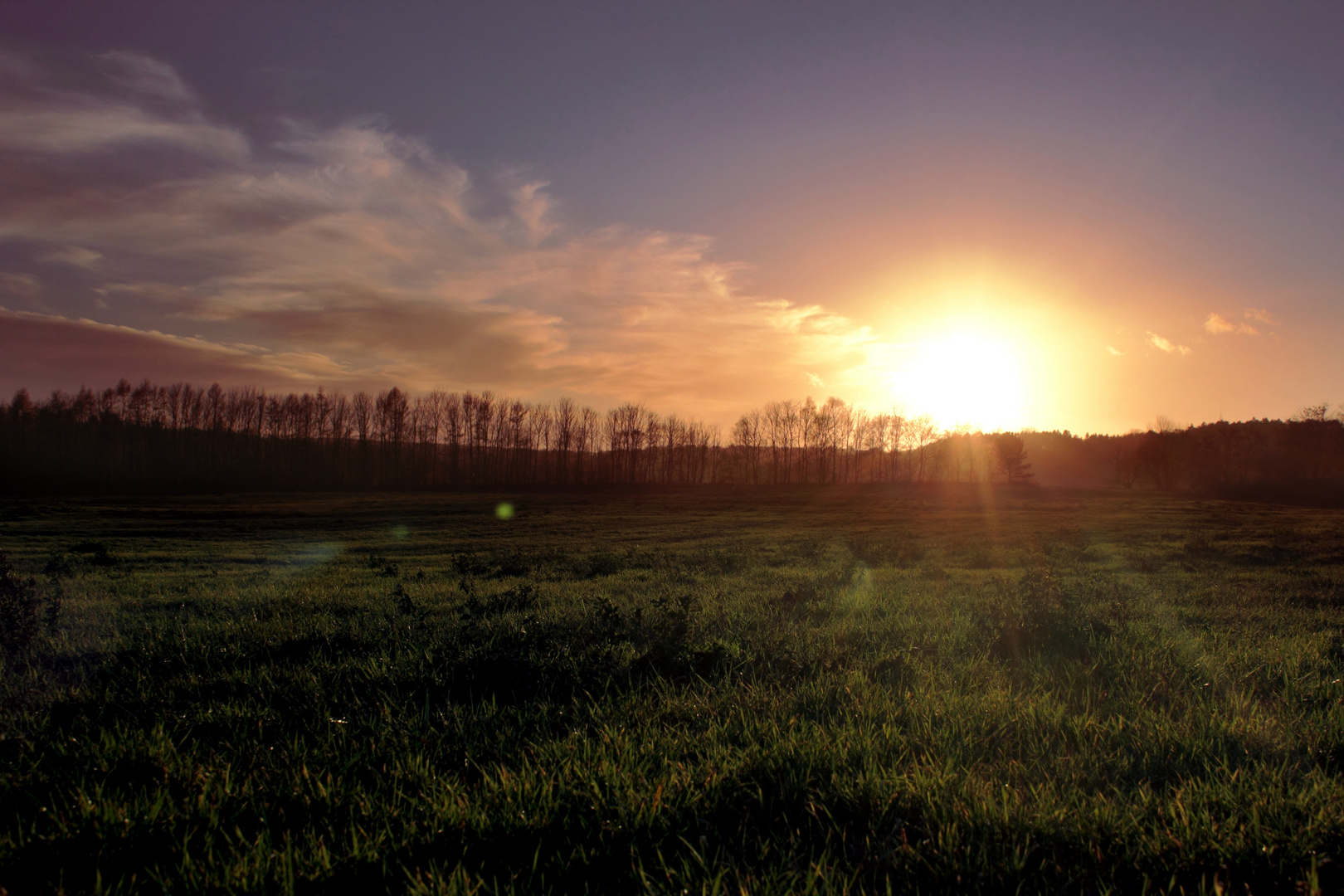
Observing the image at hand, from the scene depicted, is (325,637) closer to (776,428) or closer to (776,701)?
(776,701)

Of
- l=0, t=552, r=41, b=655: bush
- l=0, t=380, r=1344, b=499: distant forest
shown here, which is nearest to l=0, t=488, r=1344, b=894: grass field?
l=0, t=552, r=41, b=655: bush

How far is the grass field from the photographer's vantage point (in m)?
2.54

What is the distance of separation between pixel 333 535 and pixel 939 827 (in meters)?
34.7

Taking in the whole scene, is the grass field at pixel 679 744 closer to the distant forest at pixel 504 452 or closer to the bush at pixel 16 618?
the bush at pixel 16 618

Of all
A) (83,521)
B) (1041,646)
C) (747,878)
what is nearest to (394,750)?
(747,878)

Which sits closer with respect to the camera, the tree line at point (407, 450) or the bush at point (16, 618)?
the bush at point (16, 618)

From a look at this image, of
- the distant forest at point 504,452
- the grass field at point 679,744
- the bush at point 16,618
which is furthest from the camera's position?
the distant forest at point 504,452

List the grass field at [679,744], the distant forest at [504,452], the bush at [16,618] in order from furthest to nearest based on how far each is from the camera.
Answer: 1. the distant forest at [504,452]
2. the bush at [16,618]
3. the grass field at [679,744]

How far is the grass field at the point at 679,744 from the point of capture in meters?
2.54

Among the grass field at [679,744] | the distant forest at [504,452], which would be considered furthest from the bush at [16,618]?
the distant forest at [504,452]

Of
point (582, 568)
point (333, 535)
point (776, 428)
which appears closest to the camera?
point (582, 568)

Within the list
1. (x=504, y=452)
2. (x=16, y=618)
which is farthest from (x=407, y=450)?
(x=16, y=618)

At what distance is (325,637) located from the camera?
6457 millimetres

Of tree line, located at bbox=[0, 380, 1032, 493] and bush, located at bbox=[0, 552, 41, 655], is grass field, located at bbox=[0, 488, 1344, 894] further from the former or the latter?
tree line, located at bbox=[0, 380, 1032, 493]
